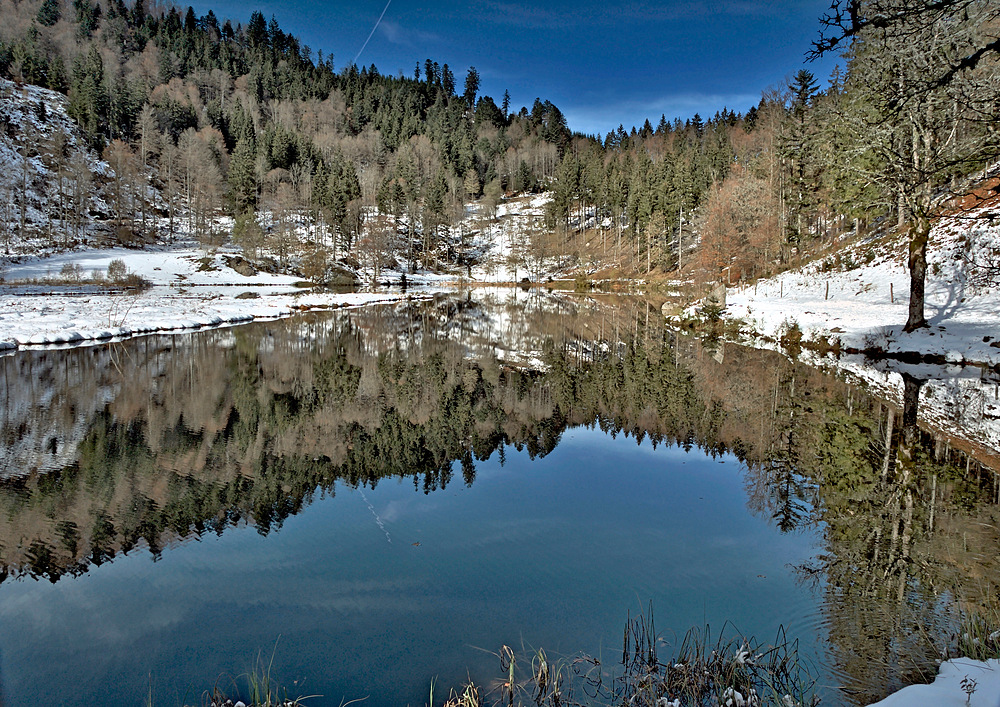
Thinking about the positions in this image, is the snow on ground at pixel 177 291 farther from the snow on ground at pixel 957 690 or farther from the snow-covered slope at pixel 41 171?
the snow on ground at pixel 957 690

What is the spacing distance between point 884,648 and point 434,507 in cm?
534

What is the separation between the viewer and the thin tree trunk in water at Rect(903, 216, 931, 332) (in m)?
17.3

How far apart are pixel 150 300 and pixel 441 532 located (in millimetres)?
38243

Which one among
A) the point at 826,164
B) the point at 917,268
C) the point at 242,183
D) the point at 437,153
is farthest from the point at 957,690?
the point at 437,153

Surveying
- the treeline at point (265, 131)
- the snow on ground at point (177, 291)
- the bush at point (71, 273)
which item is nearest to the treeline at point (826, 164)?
the snow on ground at point (177, 291)

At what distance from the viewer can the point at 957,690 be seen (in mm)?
3518

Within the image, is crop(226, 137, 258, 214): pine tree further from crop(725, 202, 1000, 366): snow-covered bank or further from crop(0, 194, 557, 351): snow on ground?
crop(725, 202, 1000, 366): snow-covered bank

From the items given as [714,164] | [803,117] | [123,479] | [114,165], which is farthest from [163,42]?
[123,479]

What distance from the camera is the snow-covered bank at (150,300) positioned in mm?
23000

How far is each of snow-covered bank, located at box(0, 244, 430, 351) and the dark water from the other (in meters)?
9.48

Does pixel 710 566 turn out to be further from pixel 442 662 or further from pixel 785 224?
pixel 785 224

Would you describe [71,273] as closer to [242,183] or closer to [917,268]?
[242,183]

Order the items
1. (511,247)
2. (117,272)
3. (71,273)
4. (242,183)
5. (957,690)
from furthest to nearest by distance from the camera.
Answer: (511,247) < (242,183) < (117,272) < (71,273) < (957,690)

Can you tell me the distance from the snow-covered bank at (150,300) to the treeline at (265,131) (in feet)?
20.9
